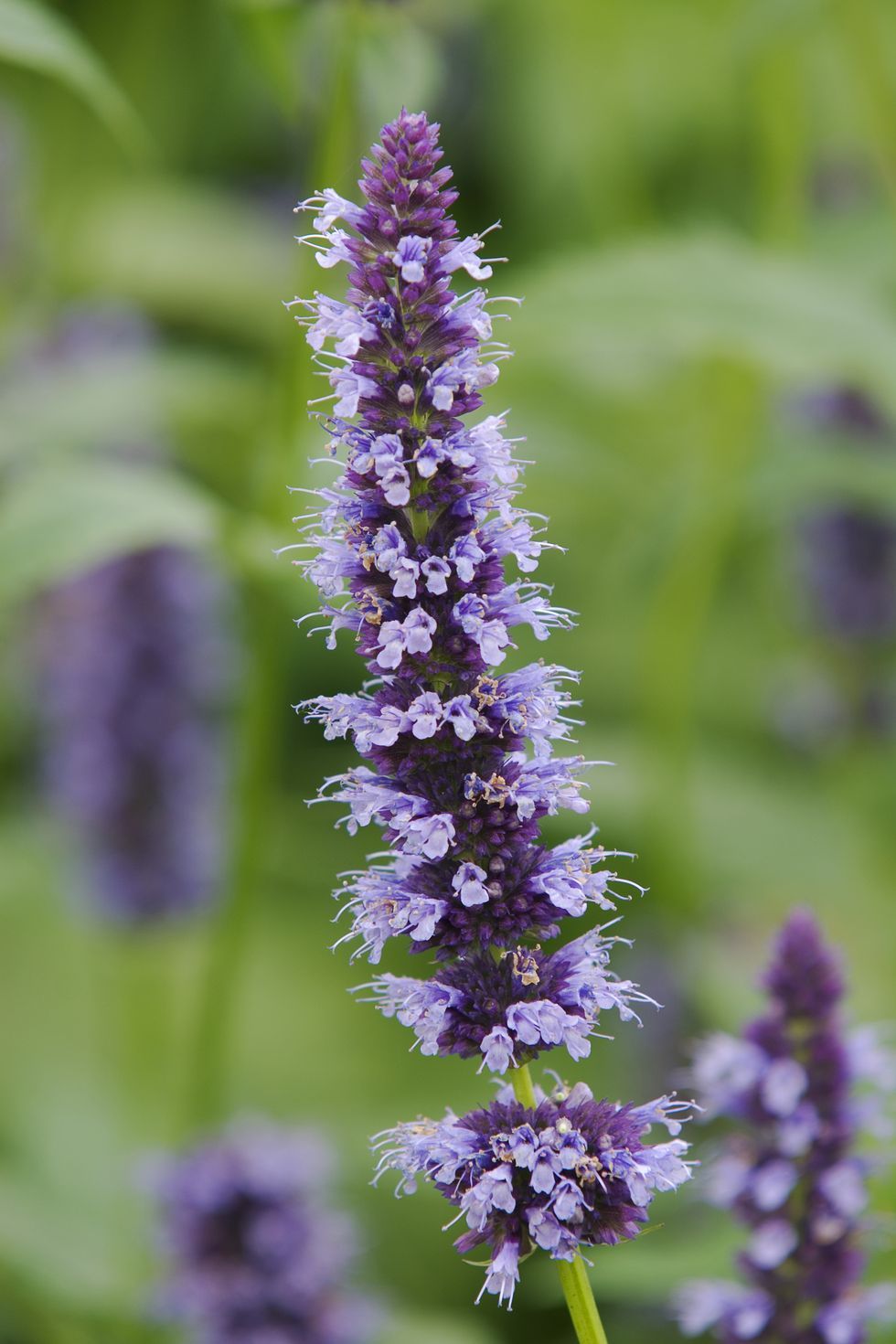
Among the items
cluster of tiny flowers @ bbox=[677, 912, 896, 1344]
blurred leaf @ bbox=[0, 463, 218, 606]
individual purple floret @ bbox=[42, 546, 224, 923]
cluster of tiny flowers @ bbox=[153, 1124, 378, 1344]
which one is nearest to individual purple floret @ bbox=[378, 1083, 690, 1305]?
cluster of tiny flowers @ bbox=[677, 912, 896, 1344]

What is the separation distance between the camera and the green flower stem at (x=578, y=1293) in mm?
1590

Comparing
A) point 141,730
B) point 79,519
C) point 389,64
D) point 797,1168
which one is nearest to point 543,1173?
point 797,1168

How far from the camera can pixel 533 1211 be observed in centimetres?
161

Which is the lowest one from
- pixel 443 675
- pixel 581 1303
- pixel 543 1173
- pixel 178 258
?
pixel 581 1303

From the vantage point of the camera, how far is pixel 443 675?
1.63m

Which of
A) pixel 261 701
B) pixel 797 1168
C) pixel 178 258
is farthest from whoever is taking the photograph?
pixel 178 258

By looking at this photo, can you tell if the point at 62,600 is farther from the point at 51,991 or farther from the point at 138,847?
the point at 51,991

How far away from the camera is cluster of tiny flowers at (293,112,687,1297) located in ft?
5.24

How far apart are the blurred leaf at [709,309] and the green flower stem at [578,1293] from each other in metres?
1.67

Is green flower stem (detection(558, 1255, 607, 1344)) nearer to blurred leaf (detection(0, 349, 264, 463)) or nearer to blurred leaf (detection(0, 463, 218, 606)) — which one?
blurred leaf (detection(0, 463, 218, 606))

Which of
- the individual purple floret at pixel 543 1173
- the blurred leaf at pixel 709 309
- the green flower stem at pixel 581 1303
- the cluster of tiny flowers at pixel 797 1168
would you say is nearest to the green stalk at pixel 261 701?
the blurred leaf at pixel 709 309

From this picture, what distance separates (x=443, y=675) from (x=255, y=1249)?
1.99 metres

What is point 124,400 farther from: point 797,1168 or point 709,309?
point 797,1168

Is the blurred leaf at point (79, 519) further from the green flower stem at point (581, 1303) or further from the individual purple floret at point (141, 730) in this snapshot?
the individual purple floret at point (141, 730)
